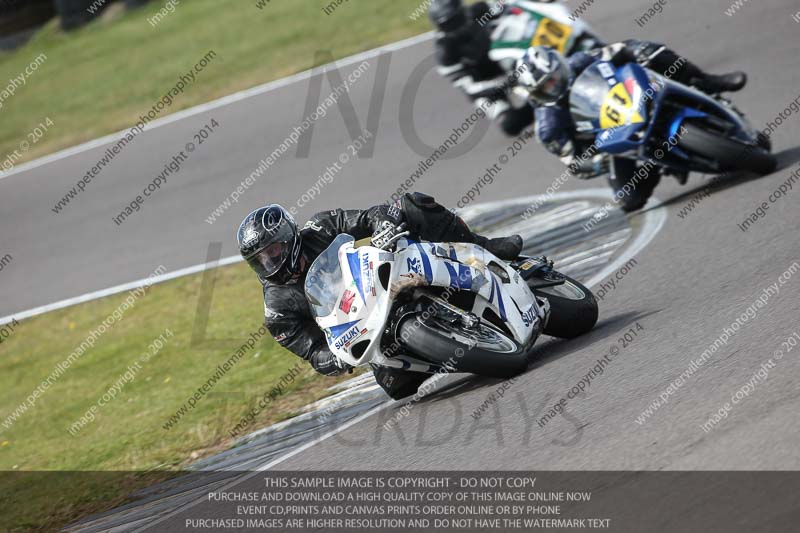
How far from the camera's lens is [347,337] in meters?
6.68

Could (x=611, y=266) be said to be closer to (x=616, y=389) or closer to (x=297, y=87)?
(x=616, y=389)

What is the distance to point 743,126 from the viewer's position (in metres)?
9.39

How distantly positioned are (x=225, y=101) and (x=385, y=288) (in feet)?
38.6

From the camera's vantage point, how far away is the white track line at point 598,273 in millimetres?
6926

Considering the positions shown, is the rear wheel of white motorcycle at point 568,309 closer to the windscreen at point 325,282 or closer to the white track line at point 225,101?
the windscreen at point 325,282

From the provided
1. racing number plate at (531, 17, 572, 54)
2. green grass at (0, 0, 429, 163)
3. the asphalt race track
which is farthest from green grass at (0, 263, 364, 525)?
green grass at (0, 0, 429, 163)

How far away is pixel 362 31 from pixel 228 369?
9689mm

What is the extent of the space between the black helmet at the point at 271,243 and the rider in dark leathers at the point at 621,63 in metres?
3.74

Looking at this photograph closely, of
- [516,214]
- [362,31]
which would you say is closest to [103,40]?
[362,31]

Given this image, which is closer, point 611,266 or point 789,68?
point 611,266

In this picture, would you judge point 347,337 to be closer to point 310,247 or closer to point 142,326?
point 310,247

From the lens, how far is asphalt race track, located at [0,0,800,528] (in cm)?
546

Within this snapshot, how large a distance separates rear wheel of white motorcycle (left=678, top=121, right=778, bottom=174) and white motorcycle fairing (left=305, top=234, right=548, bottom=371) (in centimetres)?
299

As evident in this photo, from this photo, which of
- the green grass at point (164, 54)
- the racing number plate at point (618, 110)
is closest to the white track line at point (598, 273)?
the racing number plate at point (618, 110)
